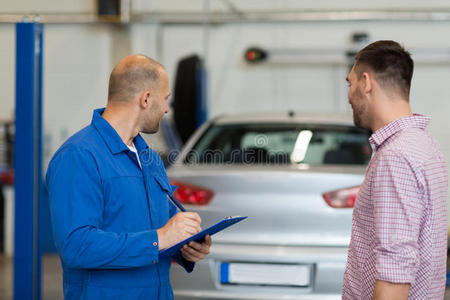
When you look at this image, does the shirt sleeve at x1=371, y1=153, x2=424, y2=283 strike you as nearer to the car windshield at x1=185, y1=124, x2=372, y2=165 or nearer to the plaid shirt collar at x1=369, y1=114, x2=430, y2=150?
the plaid shirt collar at x1=369, y1=114, x2=430, y2=150

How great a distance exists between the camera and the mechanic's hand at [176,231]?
178 centimetres

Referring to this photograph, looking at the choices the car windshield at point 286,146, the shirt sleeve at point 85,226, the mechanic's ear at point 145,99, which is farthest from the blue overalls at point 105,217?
the car windshield at point 286,146

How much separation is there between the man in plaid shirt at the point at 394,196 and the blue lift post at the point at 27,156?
2088 millimetres

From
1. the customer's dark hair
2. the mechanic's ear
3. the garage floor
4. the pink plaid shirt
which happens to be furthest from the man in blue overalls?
the garage floor

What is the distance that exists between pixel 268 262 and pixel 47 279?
3.09m

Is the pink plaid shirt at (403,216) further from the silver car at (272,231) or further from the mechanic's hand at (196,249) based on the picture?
the silver car at (272,231)

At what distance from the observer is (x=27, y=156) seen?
11.3 ft

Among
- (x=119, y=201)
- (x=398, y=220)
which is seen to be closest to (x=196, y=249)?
(x=119, y=201)

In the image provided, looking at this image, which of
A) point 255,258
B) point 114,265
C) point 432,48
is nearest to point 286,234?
point 255,258

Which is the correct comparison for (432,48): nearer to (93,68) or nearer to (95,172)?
(93,68)

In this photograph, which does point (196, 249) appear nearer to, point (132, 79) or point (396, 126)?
point (132, 79)

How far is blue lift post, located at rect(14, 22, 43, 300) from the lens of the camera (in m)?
3.37

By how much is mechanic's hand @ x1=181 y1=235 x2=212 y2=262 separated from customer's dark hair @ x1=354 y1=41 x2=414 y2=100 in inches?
28.3

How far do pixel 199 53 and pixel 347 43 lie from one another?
186 centimetres
